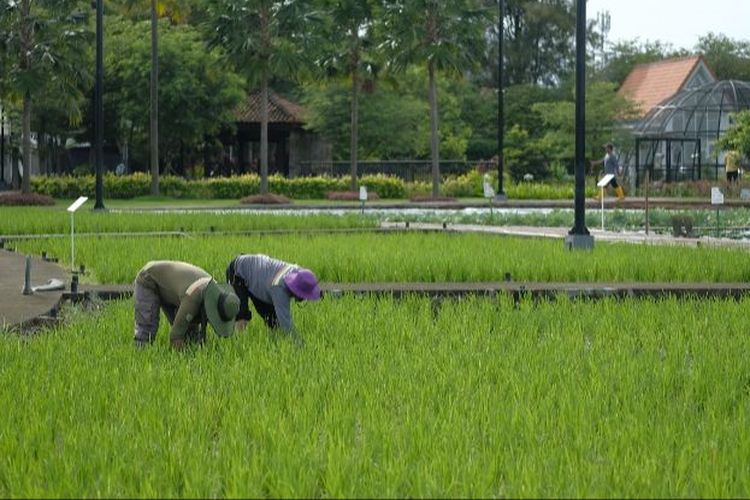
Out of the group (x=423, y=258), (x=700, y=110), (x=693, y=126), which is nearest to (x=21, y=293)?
(x=423, y=258)

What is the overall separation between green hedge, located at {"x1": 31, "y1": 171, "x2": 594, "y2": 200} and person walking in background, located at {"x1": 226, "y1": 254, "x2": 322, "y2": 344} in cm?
3602

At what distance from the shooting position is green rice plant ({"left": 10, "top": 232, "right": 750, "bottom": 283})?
14156 mm

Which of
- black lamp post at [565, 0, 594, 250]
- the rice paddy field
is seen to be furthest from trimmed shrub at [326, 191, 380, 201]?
the rice paddy field

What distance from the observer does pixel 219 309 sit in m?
8.95

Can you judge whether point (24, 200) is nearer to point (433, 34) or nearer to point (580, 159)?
point (433, 34)

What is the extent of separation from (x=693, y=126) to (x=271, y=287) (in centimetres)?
5654

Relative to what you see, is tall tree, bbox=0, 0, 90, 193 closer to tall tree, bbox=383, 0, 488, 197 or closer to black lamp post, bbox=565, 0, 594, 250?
tall tree, bbox=383, 0, 488, 197

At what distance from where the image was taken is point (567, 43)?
78.1m

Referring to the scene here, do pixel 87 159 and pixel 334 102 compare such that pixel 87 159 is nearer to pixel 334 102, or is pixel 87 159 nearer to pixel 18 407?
pixel 334 102

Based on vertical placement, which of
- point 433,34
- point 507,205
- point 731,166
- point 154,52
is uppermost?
point 433,34

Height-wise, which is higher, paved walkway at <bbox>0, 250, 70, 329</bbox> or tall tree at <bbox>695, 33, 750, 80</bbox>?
tall tree at <bbox>695, 33, 750, 80</bbox>

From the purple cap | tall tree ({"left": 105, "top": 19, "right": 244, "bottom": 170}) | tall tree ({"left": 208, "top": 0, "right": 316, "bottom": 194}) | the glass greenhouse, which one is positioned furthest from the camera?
the glass greenhouse

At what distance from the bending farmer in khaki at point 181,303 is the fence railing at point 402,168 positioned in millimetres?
Answer: 44064

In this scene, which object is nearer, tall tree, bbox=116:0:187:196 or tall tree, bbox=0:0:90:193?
tall tree, bbox=0:0:90:193
